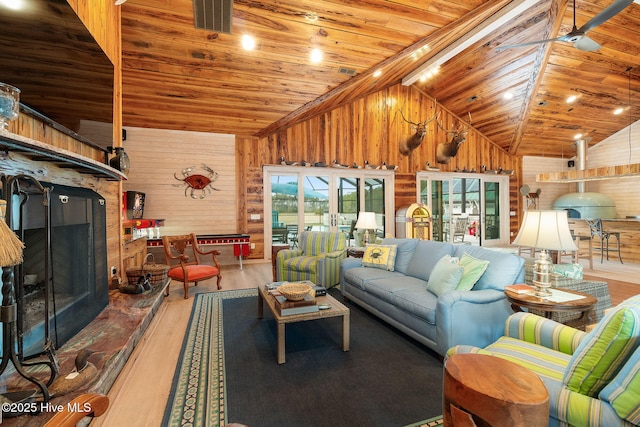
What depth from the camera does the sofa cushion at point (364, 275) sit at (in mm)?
3291

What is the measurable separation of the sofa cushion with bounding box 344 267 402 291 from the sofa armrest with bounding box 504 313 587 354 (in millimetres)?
1492

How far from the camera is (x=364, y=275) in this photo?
11.2ft

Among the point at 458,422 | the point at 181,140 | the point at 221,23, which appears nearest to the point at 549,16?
the point at 221,23

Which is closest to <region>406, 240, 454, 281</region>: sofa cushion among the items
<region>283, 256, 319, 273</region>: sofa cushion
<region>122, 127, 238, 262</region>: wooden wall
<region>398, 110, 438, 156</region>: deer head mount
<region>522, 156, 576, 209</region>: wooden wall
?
<region>283, 256, 319, 273</region>: sofa cushion

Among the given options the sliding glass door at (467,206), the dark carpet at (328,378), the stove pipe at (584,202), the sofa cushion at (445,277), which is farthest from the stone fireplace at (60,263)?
the stove pipe at (584,202)

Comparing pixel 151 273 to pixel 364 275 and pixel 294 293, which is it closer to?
pixel 294 293

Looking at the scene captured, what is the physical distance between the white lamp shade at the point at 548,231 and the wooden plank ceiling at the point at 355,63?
10.5 feet

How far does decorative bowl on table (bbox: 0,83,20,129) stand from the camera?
138cm

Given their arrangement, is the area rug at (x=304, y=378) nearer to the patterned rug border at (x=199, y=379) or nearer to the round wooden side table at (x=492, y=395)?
the patterned rug border at (x=199, y=379)

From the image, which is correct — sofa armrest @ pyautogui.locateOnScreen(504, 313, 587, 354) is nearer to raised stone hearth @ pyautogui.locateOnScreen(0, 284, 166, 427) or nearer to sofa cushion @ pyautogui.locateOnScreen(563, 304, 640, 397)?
sofa cushion @ pyautogui.locateOnScreen(563, 304, 640, 397)

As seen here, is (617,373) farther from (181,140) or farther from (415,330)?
(181,140)

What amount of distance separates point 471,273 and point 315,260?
217 centimetres

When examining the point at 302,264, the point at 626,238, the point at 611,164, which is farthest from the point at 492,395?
the point at 611,164

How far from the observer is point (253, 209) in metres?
6.52
